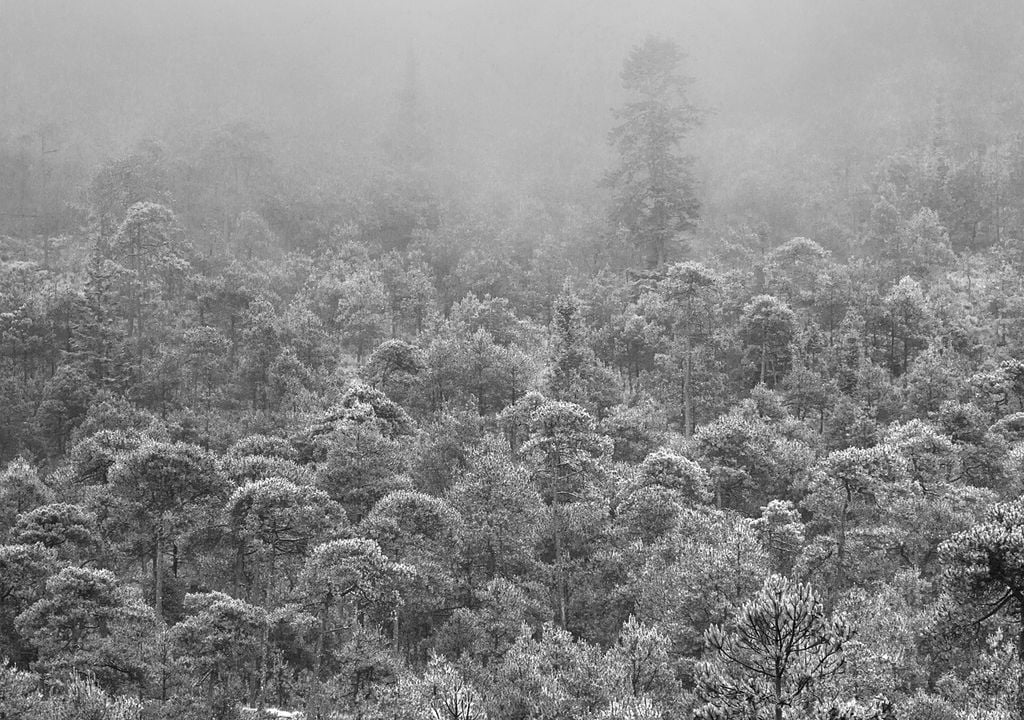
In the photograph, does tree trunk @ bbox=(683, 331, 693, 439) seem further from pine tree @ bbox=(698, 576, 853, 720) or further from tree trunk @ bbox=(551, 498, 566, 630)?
pine tree @ bbox=(698, 576, 853, 720)

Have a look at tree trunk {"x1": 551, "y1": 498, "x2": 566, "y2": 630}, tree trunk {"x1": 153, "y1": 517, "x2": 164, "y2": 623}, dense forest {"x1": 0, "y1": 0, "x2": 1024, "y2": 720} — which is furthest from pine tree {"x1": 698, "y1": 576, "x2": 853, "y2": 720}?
tree trunk {"x1": 153, "y1": 517, "x2": 164, "y2": 623}

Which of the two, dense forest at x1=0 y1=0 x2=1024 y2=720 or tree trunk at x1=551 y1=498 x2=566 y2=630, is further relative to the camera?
tree trunk at x1=551 y1=498 x2=566 y2=630

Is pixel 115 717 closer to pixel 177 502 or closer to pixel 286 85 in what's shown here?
pixel 177 502

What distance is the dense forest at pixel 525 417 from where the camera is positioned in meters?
31.2

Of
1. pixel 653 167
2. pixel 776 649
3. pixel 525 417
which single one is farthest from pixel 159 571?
pixel 653 167

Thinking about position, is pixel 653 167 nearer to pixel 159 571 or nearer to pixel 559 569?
pixel 559 569

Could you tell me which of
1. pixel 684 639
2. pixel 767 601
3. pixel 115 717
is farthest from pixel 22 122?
pixel 767 601

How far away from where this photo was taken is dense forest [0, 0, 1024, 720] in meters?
31.2

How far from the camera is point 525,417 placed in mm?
49000

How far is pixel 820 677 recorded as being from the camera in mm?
19844

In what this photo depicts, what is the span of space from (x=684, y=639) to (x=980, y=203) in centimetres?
6722

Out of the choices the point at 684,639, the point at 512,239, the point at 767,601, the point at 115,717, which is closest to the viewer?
the point at 767,601

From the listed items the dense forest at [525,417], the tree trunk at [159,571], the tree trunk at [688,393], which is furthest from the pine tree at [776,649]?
the tree trunk at [688,393]

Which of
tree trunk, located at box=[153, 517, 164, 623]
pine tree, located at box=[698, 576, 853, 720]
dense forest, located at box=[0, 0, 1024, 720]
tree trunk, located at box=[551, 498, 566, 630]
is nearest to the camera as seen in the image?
pine tree, located at box=[698, 576, 853, 720]
